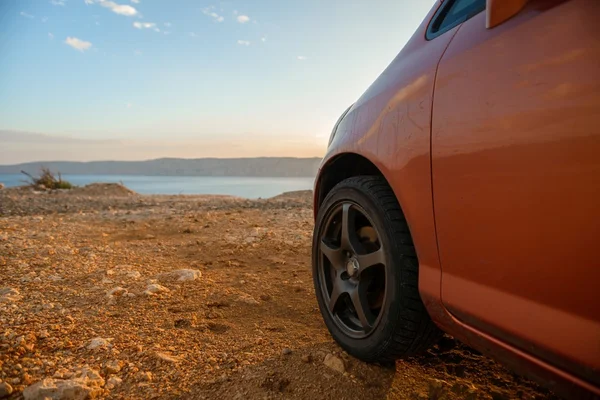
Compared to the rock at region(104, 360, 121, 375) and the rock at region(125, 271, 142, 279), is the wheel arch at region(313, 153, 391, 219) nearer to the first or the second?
the rock at region(104, 360, 121, 375)

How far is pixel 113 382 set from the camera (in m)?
1.52

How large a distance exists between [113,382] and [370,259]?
3.96 feet

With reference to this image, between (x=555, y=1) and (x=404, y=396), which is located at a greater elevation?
(x=555, y=1)

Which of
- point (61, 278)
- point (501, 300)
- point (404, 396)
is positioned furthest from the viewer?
point (61, 278)

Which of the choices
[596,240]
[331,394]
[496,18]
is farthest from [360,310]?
[496,18]

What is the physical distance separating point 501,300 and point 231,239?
12.3ft

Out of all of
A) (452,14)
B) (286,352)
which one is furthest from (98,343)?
(452,14)

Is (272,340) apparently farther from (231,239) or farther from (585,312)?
(231,239)

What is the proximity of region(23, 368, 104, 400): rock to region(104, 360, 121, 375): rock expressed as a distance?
0.11 meters

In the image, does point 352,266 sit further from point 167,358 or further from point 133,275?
point 133,275

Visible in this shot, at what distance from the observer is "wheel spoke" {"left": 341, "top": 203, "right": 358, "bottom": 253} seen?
179cm

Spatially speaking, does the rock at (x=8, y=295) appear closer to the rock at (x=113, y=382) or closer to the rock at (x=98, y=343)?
the rock at (x=98, y=343)

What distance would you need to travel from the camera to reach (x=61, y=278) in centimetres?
286

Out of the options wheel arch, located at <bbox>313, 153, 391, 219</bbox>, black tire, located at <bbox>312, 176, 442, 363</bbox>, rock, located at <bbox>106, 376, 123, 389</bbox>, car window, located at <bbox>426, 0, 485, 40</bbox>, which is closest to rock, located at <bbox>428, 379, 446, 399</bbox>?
black tire, located at <bbox>312, 176, 442, 363</bbox>
